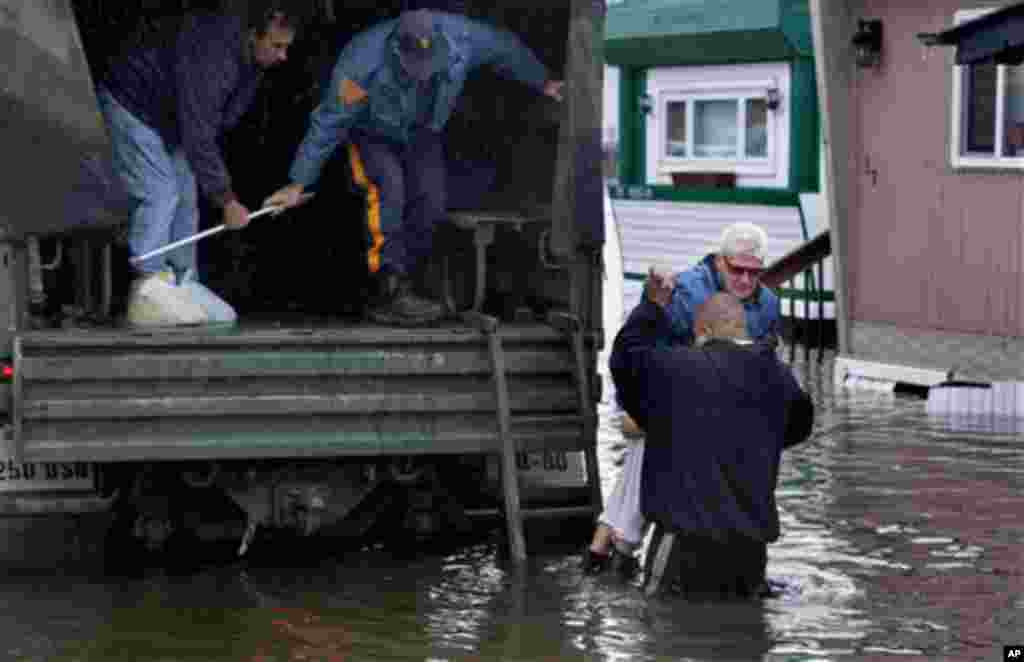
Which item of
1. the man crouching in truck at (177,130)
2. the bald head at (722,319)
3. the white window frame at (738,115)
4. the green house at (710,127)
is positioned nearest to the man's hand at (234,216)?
the man crouching in truck at (177,130)

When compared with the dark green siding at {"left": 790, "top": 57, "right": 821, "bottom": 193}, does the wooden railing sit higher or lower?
lower

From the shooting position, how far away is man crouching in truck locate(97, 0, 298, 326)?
39.8 feet

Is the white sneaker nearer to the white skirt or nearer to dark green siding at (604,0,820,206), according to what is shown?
the white skirt

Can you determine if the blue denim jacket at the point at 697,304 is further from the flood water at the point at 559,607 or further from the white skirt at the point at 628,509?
the flood water at the point at 559,607

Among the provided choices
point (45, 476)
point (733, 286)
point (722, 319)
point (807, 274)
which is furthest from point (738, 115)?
point (722, 319)

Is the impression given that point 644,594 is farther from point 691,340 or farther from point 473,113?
point 473,113

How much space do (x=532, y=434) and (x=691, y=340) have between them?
964 millimetres

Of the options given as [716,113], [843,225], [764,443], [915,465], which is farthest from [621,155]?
[764,443]

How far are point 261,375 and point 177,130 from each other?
1622mm

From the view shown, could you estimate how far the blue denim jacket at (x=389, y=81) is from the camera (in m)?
12.5

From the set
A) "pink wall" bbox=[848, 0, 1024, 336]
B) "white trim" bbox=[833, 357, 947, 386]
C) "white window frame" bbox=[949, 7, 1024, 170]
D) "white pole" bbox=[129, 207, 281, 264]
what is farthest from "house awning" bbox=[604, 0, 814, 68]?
"white pole" bbox=[129, 207, 281, 264]

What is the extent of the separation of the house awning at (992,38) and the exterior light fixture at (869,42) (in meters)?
4.75

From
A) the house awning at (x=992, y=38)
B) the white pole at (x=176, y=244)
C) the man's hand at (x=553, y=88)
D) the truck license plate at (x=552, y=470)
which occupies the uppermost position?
the house awning at (x=992, y=38)

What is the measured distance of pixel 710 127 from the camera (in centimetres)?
2792
